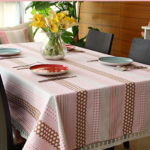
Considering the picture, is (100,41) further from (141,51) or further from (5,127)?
(5,127)

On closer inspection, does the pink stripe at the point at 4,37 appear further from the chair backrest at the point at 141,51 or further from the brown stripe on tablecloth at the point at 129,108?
the brown stripe on tablecloth at the point at 129,108

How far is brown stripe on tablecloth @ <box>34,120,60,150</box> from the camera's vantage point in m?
1.51

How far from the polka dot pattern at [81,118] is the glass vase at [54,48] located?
0.79 m

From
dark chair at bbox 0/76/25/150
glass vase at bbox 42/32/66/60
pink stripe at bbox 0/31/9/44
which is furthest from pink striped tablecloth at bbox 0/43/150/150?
pink stripe at bbox 0/31/9/44

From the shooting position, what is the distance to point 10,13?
5.93 meters

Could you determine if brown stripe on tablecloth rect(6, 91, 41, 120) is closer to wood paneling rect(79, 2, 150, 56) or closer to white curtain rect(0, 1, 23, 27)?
wood paneling rect(79, 2, 150, 56)

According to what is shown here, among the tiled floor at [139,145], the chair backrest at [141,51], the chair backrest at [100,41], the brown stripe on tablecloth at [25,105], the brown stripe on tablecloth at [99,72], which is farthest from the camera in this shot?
the chair backrest at [100,41]

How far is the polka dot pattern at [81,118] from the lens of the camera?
158 cm

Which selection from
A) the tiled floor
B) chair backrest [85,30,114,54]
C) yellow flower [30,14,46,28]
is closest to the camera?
yellow flower [30,14,46,28]

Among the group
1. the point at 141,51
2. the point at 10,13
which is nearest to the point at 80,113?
the point at 141,51

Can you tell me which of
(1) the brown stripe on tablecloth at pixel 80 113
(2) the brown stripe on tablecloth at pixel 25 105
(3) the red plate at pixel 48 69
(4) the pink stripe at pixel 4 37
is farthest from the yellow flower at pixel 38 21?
(4) the pink stripe at pixel 4 37

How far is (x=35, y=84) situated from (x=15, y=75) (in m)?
0.25

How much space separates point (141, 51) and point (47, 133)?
1.33 metres

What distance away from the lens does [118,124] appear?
1729 millimetres
